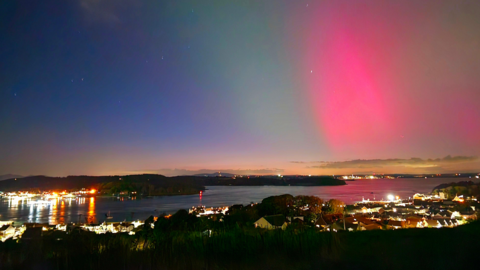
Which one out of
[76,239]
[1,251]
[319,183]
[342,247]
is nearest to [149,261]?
[76,239]

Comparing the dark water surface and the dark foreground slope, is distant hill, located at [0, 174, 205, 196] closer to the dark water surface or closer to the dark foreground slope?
the dark water surface

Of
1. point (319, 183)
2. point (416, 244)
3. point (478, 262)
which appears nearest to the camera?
point (478, 262)

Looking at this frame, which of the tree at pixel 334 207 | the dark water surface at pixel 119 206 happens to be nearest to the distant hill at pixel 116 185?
the dark water surface at pixel 119 206

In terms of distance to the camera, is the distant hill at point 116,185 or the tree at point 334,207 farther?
the distant hill at point 116,185

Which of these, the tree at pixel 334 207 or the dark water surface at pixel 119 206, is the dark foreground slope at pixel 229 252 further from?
the tree at pixel 334 207

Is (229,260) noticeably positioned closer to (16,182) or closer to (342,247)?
(342,247)

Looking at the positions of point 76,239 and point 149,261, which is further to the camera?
point 76,239

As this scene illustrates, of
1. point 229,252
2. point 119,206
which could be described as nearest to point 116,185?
point 119,206

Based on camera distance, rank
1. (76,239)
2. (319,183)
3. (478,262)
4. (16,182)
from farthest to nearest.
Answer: (319,183) → (16,182) → (76,239) → (478,262)

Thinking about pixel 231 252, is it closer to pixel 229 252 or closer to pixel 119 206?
pixel 229 252
